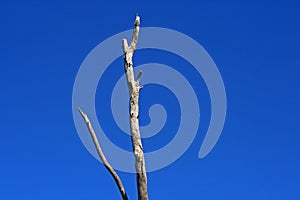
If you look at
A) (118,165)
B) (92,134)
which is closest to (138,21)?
(92,134)

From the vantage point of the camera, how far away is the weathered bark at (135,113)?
5.45 m

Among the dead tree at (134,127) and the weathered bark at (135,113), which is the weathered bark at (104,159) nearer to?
the dead tree at (134,127)

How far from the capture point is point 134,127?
564 cm

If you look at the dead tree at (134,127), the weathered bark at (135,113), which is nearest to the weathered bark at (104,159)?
the dead tree at (134,127)

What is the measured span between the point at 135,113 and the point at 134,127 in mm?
208

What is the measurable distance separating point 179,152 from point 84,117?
61.9 inches

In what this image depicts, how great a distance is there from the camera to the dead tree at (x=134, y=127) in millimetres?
5457

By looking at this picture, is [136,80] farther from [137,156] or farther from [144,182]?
[144,182]

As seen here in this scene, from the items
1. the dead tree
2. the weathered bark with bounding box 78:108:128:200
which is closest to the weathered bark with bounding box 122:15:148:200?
Answer: the dead tree

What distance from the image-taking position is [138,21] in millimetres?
5961

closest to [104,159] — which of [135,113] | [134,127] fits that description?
[134,127]

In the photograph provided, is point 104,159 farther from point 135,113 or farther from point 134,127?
point 135,113

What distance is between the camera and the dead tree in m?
5.46

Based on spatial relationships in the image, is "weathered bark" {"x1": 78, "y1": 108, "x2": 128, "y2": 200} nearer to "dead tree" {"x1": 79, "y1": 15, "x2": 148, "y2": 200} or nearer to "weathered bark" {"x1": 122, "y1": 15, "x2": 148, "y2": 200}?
"dead tree" {"x1": 79, "y1": 15, "x2": 148, "y2": 200}
